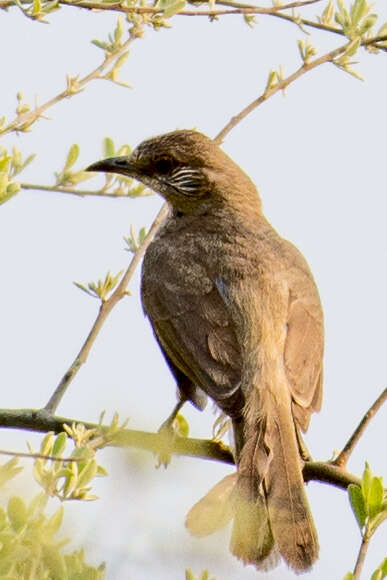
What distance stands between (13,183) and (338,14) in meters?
2.48

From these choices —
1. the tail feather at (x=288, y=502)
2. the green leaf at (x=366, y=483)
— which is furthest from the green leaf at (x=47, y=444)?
the tail feather at (x=288, y=502)

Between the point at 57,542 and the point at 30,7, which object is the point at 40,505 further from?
the point at 30,7

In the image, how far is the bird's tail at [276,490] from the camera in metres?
4.14

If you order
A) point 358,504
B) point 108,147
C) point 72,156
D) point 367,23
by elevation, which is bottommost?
point 358,504

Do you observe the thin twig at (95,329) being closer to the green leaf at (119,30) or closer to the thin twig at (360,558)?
the green leaf at (119,30)

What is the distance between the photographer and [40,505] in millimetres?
2191

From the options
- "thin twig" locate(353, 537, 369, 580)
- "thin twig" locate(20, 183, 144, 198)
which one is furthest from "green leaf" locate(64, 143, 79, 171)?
"thin twig" locate(353, 537, 369, 580)

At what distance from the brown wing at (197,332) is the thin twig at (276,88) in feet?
3.03

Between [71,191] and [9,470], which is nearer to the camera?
[9,470]

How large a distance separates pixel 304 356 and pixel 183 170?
78.2 inches

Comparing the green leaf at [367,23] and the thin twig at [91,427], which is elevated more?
the green leaf at [367,23]

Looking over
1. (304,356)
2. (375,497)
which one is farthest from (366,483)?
(304,356)

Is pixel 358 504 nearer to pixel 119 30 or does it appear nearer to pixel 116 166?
pixel 119 30

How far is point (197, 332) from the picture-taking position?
5.53 meters
